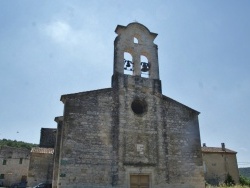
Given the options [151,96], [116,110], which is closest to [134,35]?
[151,96]

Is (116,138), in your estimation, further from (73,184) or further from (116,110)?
(73,184)

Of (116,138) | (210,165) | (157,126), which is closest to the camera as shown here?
(116,138)

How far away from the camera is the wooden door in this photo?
11.4 metres

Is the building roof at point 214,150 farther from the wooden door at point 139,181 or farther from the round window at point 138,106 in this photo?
the wooden door at point 139,181

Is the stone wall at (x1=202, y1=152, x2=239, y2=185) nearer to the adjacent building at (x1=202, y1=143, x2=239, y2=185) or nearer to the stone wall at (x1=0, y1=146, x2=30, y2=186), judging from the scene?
the adjacent building at (x1=202, y1=143, x2=239, y2=185)

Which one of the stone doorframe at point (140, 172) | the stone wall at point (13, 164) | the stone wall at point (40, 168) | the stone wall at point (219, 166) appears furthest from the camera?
the stone wall at point (13, 164)

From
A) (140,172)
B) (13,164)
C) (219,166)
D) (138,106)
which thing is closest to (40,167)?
(13,164)

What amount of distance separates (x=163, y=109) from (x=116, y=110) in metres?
2.54

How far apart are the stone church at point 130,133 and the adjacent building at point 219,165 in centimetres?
1881

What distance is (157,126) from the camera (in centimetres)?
1257

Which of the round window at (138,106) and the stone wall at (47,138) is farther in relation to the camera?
the stone wall at (47,138)

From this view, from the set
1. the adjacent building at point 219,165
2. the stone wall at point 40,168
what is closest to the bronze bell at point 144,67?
the stone wall at point 40,168

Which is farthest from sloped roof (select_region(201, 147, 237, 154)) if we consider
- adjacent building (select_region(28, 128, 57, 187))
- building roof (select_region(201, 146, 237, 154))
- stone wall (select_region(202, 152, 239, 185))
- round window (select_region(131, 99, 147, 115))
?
round window (select_region(131, 99, 147, 115))

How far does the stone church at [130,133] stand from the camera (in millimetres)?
10875
